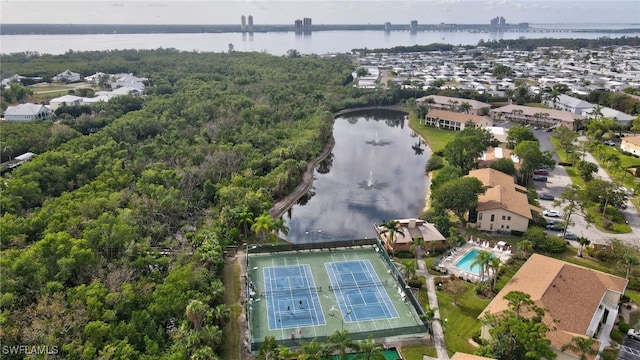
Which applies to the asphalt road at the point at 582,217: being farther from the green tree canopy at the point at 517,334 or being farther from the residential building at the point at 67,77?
the residential building at the point at 67,77

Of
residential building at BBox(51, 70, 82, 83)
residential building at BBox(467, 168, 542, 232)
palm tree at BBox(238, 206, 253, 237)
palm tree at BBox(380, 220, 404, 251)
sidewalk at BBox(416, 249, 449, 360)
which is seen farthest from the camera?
residential building at BBox(51, 70, 82, 83)

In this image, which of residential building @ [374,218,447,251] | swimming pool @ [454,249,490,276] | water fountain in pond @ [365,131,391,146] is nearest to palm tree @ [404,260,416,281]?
swimming pool @ [454,249,490,276]

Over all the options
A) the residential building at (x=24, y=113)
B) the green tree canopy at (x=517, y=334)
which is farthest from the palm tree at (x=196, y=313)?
the residential building at (x=24, y=113)

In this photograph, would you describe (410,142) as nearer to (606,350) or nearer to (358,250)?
(358,250)

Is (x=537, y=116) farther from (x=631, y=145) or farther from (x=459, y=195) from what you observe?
(x=459, y=195)

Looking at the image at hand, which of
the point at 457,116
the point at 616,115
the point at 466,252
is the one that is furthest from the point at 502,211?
the point at 616,115

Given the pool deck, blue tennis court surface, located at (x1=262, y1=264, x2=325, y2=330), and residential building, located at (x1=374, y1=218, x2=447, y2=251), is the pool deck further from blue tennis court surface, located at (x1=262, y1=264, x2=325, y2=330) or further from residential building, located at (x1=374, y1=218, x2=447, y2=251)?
blue tennis court surface, located at (x1=262, y1=264, x2=325, y2=330)

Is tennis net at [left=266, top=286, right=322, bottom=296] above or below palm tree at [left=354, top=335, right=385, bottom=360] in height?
below

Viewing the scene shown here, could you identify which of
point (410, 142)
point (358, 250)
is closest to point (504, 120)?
point (410, 142)
